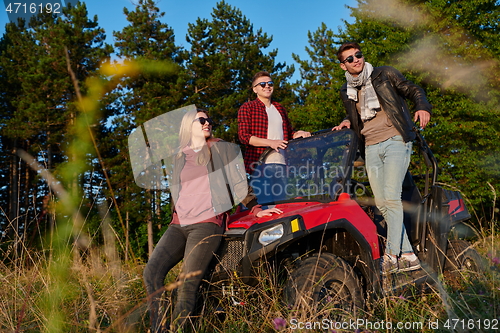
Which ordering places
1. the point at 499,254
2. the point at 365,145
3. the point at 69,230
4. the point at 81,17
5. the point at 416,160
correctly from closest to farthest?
the point at 69,230 < the point at 365,145 < the point at 499,254 < the point at 416,160 < the point at 81,17

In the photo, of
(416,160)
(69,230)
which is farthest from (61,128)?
(69,230)

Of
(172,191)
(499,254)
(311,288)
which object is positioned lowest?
(499,254)

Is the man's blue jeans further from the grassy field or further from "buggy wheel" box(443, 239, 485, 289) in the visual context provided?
"buggy wheel" box(443, 239, 485, 289)

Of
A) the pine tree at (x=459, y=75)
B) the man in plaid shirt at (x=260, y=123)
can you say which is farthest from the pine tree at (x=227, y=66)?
the man in plaid shirt at (x=260, y=123)

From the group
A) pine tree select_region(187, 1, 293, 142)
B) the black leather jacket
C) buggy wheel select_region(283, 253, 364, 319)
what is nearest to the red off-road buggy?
buggy wheel select_region(283, 253, 364, 319)

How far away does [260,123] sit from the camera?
4531 mm

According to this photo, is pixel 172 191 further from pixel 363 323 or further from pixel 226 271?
pixel 363 323

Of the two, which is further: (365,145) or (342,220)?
(365,145)

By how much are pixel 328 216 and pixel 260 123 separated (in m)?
1.68

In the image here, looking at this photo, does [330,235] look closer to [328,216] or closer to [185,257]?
[328,216]

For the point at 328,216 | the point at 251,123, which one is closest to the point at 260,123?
the point at 251,123

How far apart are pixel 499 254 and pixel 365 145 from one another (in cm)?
203

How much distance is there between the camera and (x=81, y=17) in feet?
63.3

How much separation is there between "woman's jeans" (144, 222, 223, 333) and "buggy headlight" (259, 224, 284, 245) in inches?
14.3
